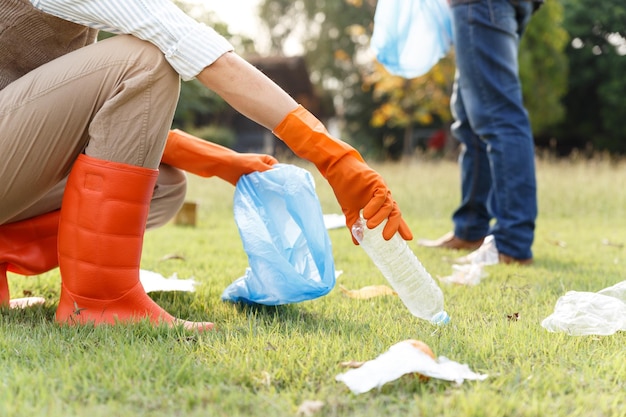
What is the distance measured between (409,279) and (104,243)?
0.79 m

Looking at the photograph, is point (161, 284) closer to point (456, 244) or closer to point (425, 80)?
point (456, 244)

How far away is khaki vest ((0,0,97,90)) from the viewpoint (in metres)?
Result: 1.70

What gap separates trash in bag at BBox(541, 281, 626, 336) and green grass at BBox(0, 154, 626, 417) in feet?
0.13

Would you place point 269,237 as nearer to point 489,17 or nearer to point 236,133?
point 489,17

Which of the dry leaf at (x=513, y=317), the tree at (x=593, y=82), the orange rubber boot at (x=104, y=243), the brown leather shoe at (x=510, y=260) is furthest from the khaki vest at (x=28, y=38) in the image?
the tree at (x=593, y=82)

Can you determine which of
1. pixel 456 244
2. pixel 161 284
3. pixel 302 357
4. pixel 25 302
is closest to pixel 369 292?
pixel 161 284

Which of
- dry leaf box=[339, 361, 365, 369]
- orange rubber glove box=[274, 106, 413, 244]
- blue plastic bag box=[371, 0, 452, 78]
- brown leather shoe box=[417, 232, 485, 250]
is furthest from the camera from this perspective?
brown leather shoe box=[417, 232, 485, 250]

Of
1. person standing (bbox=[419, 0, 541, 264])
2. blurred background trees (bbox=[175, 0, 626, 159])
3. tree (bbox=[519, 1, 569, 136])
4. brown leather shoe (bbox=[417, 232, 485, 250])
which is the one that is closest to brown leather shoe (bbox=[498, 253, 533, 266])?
person standing (bbox=[419, 0, 541, 264])

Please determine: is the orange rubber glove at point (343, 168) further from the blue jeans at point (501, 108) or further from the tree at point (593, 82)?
the tree at point (593, 82)

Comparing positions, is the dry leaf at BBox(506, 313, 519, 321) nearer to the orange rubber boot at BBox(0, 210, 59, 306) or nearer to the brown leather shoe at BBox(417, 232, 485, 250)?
the orange rubber boot at BBox(0, 210, 59, 306)

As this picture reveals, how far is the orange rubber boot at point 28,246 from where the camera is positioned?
1946 millimetres

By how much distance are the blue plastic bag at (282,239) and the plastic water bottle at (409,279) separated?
0.15 meters

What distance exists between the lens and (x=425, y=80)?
621 inches

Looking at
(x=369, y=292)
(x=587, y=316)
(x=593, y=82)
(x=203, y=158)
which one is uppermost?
(x=203, y=158)
